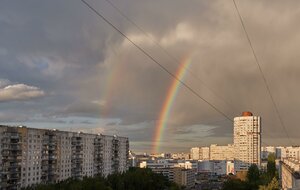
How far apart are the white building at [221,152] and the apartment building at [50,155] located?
58.4m

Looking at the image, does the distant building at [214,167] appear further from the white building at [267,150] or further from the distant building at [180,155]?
the distant building at [180,155]

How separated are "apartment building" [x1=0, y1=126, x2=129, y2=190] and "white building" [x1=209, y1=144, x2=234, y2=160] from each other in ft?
192

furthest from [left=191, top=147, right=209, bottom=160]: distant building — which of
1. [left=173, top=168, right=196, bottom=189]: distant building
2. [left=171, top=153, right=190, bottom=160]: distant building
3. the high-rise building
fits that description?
[left=173, top=168, right=196, bottom=189]: distant building

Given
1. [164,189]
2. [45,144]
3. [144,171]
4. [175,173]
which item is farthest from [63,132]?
[175,173]

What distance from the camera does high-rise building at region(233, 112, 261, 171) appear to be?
2842 inches

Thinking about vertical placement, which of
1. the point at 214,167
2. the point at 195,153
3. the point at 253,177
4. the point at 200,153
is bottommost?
the point at 214,167

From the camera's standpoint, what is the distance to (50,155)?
29.5m

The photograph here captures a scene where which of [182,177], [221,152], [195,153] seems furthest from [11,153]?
[195,153]

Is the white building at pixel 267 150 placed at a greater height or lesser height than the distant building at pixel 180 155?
greater

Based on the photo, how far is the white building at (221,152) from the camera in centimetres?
9550

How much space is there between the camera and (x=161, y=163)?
74.1 m

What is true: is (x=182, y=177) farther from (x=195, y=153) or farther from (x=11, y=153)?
(x=195, y=153)

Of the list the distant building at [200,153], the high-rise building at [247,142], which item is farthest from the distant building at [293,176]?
the distant building at [200,153]

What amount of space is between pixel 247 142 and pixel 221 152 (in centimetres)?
2527
